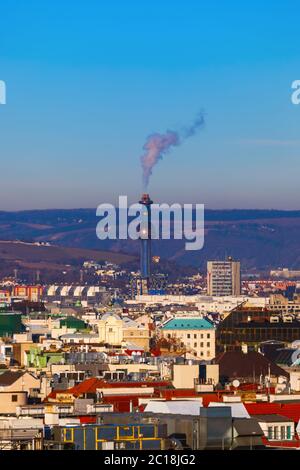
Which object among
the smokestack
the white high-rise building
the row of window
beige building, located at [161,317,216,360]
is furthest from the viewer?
the white high-rise building

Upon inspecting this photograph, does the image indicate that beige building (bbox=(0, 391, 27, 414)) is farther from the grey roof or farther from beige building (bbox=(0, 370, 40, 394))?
the grey roof

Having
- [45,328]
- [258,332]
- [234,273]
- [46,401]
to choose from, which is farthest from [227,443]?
[234,273]

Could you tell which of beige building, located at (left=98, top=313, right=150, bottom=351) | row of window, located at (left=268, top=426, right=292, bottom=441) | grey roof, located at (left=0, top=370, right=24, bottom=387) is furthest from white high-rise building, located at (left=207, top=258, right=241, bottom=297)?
row of window, located at (left=268, top=426, right=292, bottom=441)

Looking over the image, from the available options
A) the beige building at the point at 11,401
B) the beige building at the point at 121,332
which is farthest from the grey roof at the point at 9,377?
the beige building at the point at 121,332

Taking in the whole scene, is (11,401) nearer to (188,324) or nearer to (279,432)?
(279,432)

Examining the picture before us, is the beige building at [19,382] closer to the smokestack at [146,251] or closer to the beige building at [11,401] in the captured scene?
the beige building at [11,401]

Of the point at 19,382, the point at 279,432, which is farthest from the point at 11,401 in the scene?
the point at 279,432

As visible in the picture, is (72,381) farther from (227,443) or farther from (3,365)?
(227,443)
